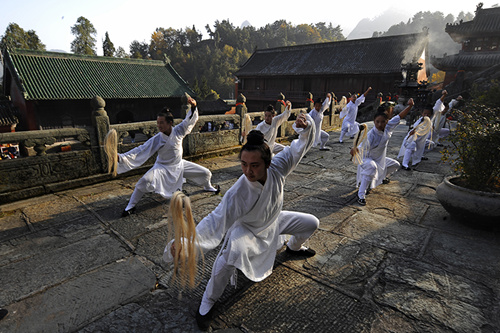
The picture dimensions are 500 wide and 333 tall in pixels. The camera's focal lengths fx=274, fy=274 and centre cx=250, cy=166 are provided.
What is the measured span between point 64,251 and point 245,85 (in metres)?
31.3

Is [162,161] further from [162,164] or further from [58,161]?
[58,161]

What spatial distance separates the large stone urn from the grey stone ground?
198mm

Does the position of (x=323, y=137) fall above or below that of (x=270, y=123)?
below

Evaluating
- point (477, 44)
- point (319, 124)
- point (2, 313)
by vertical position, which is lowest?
point (2, 313)

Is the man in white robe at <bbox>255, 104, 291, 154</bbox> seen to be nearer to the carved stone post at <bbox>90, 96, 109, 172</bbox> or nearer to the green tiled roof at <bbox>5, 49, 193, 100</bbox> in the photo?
the carved stone post at <bbox>90, 96, 109, 172</bbox>

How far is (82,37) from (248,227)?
45.5 metres

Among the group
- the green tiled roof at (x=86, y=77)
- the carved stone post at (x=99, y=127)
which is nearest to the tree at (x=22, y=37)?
the green tiled roof at (x=86, y=77)

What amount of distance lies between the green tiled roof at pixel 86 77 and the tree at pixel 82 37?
21.5 metres

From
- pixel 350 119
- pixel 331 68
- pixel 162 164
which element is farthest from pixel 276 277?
pixel 331 68

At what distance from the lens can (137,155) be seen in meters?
4.48

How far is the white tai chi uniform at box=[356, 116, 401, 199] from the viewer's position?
485 cm

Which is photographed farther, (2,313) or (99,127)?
(99,127)

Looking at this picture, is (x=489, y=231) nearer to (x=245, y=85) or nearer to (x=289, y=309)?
(x=289, y=309)

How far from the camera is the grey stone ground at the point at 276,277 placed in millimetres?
2271
